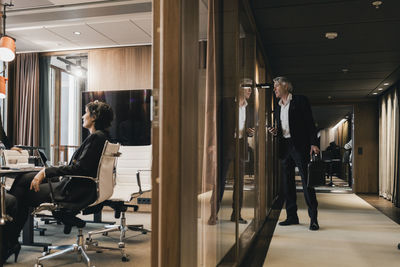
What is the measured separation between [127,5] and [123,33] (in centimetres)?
97

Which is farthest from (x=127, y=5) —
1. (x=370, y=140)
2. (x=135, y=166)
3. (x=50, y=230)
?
(x=370, y=140)

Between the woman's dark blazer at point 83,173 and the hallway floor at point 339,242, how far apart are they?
1.48 m

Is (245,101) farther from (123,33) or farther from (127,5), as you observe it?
(123,33)

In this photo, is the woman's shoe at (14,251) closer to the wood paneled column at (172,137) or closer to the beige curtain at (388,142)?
the wood paneled column at (172,137)

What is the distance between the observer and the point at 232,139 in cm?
251

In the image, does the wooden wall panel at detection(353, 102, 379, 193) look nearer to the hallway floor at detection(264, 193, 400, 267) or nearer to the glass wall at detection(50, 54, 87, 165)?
the hallway floor at detection(264, 193, 400, 267)

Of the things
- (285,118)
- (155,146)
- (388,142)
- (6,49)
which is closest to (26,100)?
(6,49)

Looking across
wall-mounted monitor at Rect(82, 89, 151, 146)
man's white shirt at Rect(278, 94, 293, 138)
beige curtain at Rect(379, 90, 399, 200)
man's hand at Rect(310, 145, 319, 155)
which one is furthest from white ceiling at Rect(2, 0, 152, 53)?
beige curtain at Rect(379, 90, 399, 200)

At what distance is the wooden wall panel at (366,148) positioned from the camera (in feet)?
A: 31.6

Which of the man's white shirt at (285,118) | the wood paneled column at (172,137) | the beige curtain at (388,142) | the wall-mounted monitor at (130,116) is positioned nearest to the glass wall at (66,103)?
the wall-mounted monitor at (130,116)

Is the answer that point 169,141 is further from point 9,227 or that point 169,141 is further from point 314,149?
point 314,149

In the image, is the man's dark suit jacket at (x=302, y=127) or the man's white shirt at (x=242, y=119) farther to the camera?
the man's dark suit jacket at (x=302, y=127)

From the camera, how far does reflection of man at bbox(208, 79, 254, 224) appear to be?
2198mm

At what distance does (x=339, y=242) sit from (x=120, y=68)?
422 centimetres
